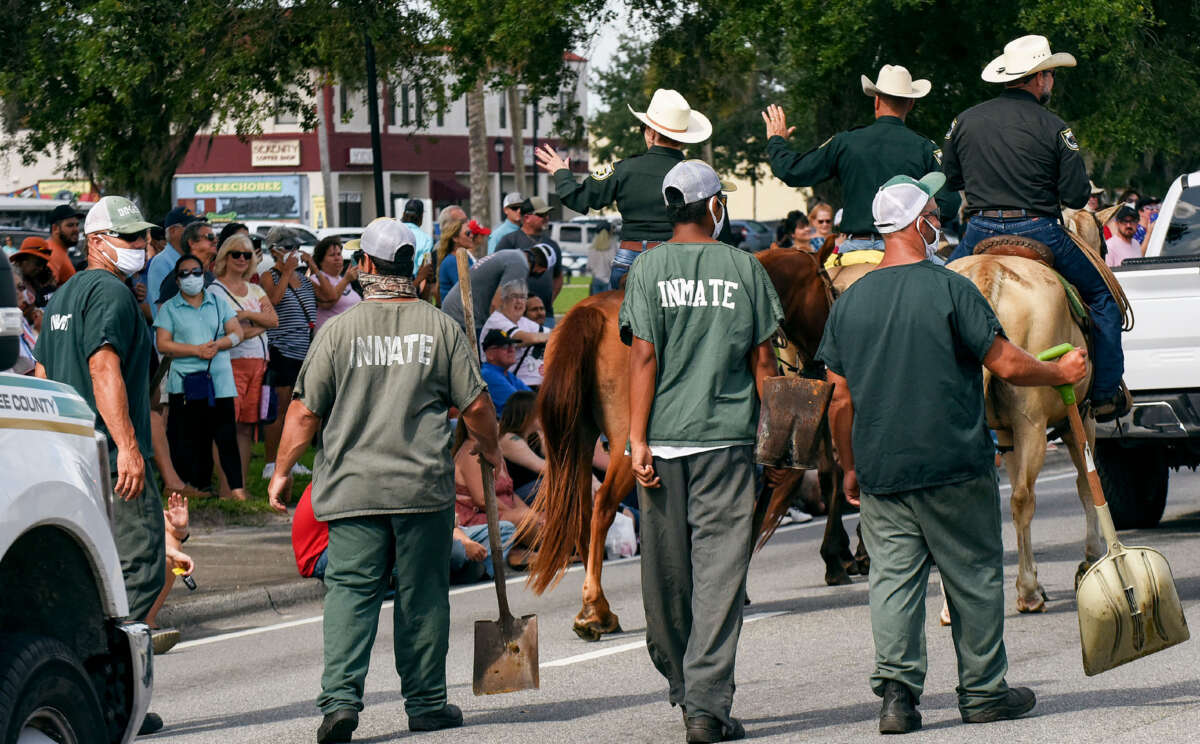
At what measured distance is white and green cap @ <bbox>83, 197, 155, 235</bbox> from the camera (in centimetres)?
764

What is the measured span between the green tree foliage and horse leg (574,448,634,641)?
517 inches

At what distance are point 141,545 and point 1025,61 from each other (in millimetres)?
5335

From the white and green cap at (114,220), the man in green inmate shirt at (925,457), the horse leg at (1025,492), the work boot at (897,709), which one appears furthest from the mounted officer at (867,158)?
the work boot at (897,709)

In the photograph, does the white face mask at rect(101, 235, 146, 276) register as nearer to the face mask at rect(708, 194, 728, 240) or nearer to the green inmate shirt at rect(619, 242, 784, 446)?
the green inmate shirt at rect(619, 242, 784, 446)

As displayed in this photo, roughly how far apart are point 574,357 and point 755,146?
198ft

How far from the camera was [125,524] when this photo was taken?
740 cm

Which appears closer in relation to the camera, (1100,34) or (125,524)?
(125,524)

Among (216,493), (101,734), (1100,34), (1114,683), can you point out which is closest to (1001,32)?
(1100,34)

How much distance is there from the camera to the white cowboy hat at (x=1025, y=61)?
9.73 meters

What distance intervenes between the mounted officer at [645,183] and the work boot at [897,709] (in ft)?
11.8

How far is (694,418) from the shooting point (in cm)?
688

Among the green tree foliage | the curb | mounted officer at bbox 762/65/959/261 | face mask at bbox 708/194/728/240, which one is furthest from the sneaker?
the green tree foliage

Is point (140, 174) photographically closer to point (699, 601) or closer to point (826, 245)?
point (826, 245)

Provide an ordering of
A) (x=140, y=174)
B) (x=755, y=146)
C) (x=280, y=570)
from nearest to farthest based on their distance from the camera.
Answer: (x=280, y=570), (x=140, y=174), (x=755, y=146)
